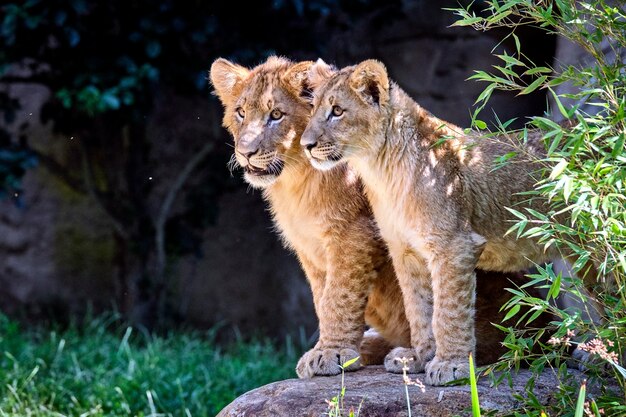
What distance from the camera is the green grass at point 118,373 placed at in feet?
17.5

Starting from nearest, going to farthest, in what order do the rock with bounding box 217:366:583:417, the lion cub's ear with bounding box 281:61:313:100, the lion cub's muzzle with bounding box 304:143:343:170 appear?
the rock with bounding box 217:366:583:417
the lion cub's muzzle with bounding box 304:143:343:170
the lion cub's ear with bounding box 281:61:313:100

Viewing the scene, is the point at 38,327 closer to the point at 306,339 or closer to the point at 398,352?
the point at 306,339

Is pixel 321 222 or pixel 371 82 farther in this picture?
pixel 321 222

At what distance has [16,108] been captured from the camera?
717 cm

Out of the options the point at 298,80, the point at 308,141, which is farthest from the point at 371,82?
the point at 298,80

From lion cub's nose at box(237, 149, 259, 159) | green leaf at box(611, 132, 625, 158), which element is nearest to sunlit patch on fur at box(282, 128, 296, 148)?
lion cub's nose at box(237, 149, 259, 159)

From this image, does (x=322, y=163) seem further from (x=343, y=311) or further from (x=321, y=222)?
(x=343, y=311)

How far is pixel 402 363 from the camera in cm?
411

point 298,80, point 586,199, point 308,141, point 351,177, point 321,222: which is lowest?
point 321,222

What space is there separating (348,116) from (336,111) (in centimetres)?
6

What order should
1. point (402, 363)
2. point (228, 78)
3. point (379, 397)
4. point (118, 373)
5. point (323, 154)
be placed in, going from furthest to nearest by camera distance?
point (118, 373) → point (228, 78) → point (402, 363) → point (323, 154) → point (379, 397)

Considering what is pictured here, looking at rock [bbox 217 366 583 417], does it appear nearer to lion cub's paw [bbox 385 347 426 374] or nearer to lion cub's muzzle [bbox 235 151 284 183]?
lion cub's paw [bbox 385 347 426 374]

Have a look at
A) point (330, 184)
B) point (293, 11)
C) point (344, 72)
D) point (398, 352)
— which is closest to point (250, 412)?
point (398, 352)

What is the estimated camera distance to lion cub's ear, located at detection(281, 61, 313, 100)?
4344mm
